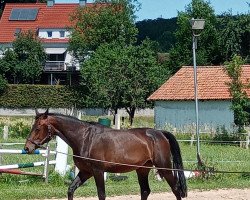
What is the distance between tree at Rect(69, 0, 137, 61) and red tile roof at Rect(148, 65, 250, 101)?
81.8 feet

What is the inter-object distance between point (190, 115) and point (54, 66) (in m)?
32.4

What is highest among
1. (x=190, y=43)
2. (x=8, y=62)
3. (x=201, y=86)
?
(x=190, y=43)

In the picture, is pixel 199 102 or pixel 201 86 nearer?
pixel 199 102

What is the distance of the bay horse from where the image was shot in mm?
10586

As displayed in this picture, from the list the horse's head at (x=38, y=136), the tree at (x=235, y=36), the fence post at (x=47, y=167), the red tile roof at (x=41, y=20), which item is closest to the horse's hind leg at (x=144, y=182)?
the horse's head at (x=38, y=136)

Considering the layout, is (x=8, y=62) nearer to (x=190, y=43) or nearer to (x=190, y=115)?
(x=190, y=43)

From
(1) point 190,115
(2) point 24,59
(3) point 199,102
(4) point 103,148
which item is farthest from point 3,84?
(4) point 103,148

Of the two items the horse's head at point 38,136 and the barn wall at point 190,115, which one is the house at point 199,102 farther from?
the horse's head at point 38,136

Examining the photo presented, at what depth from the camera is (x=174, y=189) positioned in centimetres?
1120

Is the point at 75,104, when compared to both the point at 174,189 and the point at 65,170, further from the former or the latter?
the point at 174,189

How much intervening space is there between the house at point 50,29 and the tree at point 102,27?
2.57m

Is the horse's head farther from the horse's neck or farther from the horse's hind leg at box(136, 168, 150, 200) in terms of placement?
the horse's hind leg at box(136, 168, 150, 200)

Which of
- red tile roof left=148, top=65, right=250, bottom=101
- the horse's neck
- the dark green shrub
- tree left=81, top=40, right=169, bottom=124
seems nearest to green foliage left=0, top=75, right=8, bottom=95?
tree left=81, top=40, right=169, bottom=124

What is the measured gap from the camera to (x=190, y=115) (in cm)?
3791
